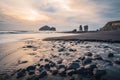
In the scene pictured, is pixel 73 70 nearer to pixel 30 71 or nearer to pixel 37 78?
pixel 37 78

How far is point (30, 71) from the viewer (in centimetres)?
538

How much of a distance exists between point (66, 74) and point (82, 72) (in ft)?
1.78

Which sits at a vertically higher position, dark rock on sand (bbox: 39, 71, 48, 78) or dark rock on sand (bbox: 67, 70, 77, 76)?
dark rock on sand (bbox: 67, 70, 77, 76)

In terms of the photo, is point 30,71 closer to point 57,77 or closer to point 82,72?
point 57,77

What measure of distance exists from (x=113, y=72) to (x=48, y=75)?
217 centimetres

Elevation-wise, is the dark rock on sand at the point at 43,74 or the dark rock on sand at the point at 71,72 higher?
the dark rock on sand at the point at 71,72

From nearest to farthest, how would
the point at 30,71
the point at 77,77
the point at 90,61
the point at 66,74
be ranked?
the point at 77,77
the point at 66,74
the point at 30,71
the point at 90,61

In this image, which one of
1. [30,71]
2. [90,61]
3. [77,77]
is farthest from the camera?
[90,61]

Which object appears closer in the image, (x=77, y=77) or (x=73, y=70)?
(x=77, y=77)

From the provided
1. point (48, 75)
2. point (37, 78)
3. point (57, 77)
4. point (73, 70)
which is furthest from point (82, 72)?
point (37, 78)

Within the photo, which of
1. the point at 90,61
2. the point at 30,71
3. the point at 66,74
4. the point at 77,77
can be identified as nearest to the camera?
the point at 77,77

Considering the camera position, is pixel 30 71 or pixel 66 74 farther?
pixel 30 71

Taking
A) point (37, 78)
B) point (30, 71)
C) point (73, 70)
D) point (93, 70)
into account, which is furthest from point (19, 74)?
point (93, 70)

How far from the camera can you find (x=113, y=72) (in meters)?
4.73
